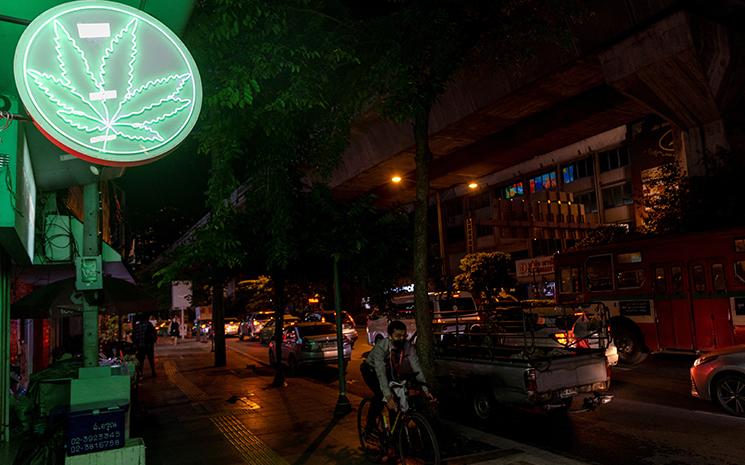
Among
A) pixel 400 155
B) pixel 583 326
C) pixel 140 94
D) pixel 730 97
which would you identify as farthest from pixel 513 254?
pixel 140 94

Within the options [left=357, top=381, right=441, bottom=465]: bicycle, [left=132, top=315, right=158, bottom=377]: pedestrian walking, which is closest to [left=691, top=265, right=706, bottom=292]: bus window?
[left=357, top=381, right=441, bottom=465]: bicycle

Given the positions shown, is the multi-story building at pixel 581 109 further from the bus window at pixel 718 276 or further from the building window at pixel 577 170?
the building window at pixel 577 170

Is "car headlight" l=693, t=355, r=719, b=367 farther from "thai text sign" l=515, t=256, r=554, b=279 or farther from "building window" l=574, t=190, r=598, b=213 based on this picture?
"building window" l=574, t=190, r=598, b=213

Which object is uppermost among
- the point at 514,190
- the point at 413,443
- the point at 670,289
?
the point at 514,190

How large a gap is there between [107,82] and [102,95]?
0.43 ft

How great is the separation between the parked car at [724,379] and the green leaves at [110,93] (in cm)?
836

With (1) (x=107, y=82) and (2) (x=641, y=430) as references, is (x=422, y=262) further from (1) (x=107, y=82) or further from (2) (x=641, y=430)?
(1) (x=107, y=82)

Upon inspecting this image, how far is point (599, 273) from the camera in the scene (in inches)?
610

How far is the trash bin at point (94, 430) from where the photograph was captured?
484cm

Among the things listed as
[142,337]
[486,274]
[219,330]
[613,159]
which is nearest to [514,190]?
[613,159]

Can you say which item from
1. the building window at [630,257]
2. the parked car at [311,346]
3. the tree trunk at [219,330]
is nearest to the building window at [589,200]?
the building window at [630,257]

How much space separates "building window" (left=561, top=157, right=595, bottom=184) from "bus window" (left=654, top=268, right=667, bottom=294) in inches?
920

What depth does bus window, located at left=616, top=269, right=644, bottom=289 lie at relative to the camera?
14266mm

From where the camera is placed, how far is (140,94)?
443cm
